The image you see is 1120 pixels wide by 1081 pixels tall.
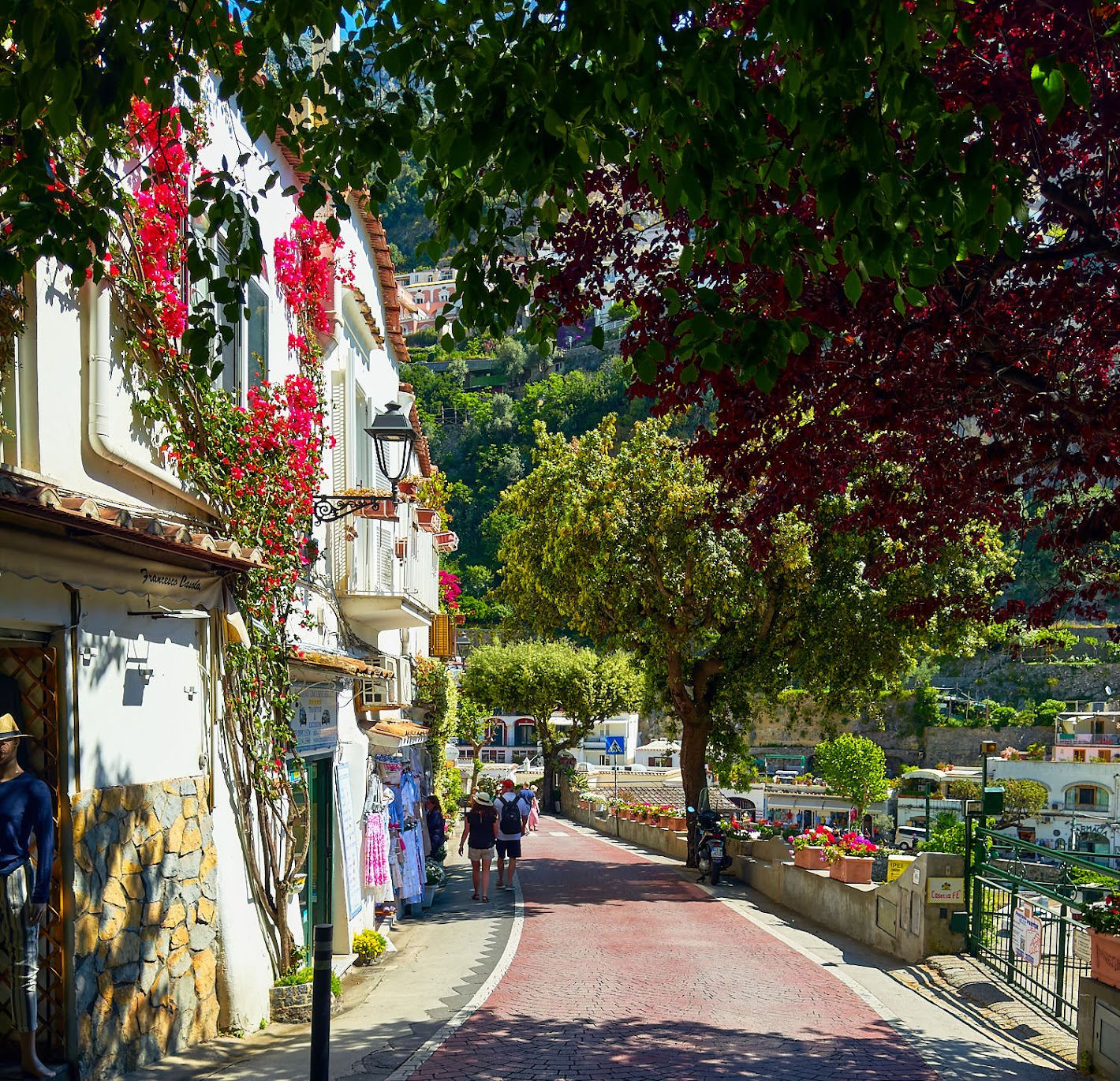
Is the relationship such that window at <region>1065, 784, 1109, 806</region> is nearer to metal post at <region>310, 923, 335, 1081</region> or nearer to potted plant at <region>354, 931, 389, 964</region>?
potted plant at <region>354, 931, 389, 964</region>

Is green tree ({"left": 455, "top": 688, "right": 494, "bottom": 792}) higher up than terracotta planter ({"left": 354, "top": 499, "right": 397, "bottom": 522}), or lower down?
lower down

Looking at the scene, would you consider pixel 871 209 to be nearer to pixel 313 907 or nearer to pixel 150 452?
pixel 150 452

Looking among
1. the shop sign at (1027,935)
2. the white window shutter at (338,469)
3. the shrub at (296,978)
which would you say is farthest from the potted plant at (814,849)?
the shrub at (296,978)

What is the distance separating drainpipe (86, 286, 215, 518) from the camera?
7.47 m

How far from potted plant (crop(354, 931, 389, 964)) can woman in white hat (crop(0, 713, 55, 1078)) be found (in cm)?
612

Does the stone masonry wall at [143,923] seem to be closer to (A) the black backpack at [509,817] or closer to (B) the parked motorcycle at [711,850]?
(A) the black backpack at [509,817]

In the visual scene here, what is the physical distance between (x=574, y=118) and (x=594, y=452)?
17.6m

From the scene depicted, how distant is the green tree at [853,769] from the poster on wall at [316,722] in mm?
50440

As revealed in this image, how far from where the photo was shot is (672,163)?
5.29m

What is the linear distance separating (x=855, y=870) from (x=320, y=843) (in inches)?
268

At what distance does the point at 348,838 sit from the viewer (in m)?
12.9

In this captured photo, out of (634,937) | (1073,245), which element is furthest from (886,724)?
(1073,245)

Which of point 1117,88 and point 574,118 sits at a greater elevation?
point 1117,88

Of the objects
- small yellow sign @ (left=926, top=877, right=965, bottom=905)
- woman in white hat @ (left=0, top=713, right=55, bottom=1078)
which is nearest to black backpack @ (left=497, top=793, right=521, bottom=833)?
small yellow sign @ (left=926, top=877, right=965, bottom=905)
